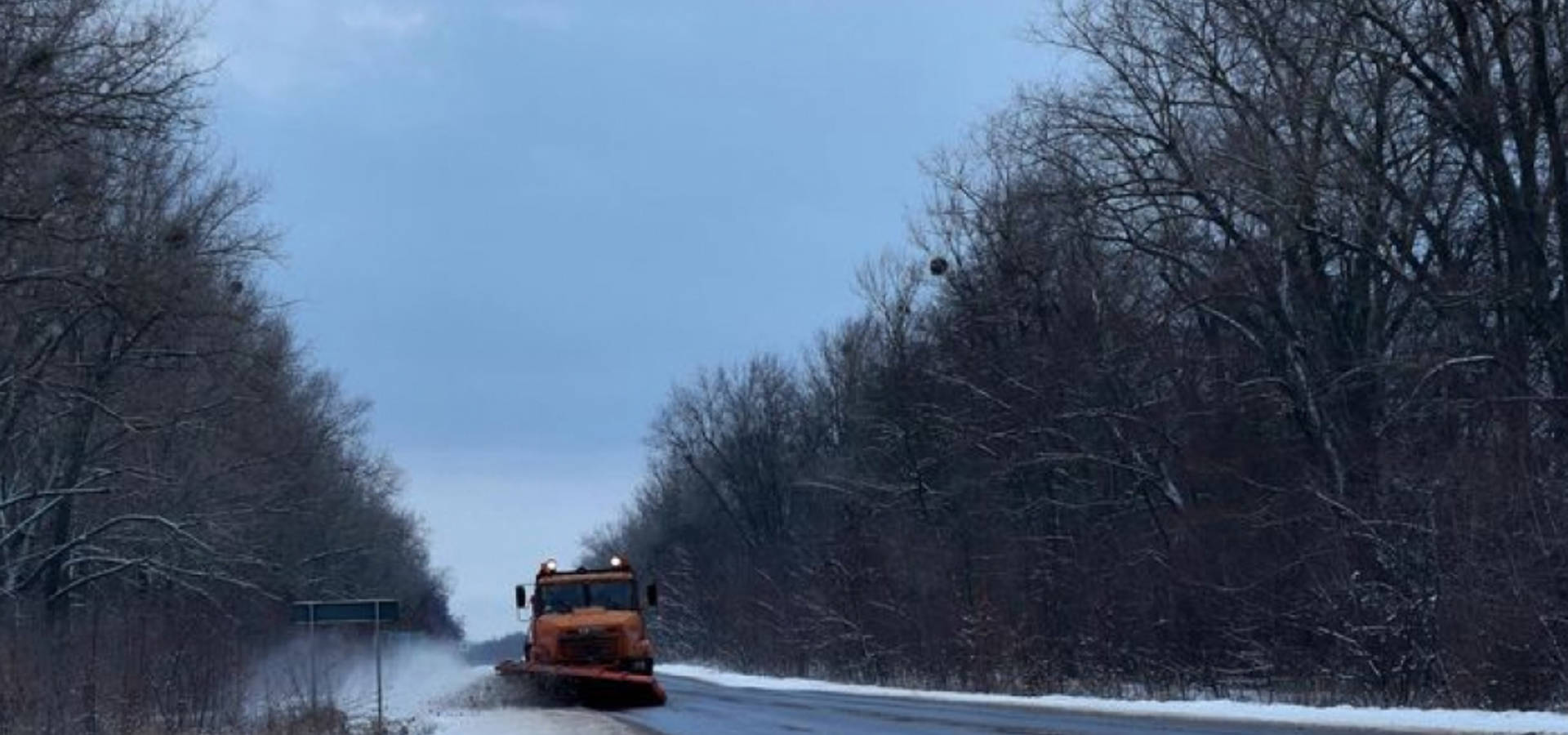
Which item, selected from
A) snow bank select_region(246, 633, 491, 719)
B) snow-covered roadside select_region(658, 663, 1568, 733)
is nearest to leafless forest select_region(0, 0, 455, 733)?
snow bank select_region(246, 633, 491, 719)

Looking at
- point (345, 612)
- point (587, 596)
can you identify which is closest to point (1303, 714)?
point (345, 612)

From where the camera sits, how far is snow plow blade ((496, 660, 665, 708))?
43.4 m

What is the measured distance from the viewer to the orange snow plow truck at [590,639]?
145 feet

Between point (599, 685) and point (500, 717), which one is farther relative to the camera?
point (599, 685)

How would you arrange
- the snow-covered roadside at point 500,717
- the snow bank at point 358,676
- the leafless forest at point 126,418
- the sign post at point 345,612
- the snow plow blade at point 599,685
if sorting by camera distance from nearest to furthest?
1. the leafless forest at point 126,418
2. the sign post at point 345,612
3. the snow-covered roadside at point 500,717
4. the snow bank at point 358,676
5. the snow plow blade at point 599,685

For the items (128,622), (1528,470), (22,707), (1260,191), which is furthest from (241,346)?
(1528,470)

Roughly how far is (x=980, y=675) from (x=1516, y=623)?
22905mm

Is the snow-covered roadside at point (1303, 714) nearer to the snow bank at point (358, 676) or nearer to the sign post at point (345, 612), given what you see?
the sign post at point (345, 612)

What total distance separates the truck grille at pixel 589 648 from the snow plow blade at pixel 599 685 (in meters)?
0.37

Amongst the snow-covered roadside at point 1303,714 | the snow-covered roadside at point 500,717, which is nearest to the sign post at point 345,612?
the snow-covered roadside at point 500,717

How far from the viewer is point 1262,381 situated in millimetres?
46875

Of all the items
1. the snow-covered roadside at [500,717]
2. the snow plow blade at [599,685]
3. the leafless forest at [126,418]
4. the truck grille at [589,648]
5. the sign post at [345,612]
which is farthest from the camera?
the truck grille at [589,648]

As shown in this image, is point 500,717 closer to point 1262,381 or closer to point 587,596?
point 587,596

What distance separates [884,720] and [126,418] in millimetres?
18742
